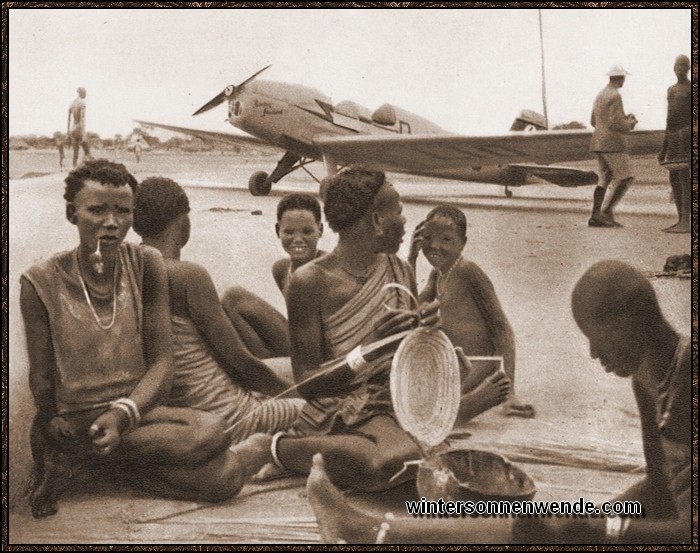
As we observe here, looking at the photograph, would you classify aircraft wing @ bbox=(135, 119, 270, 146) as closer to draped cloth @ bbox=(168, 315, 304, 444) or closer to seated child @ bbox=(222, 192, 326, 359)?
seated child @ bbox=(222, 192, 326, 359)

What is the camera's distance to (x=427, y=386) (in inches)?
164

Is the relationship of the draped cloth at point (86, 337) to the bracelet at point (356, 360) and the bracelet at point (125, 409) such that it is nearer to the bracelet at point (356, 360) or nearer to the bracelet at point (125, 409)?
the bracelet at point (125, 409)

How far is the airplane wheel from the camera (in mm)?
4645

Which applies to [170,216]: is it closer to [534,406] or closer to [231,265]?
[231,265]

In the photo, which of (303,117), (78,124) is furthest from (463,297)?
(78,124)

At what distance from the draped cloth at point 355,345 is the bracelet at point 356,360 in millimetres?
82

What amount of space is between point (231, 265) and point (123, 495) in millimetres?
1194

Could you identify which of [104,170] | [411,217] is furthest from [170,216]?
[411,217]

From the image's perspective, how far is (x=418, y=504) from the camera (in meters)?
4.20

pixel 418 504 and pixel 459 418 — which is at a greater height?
pixel 459 418

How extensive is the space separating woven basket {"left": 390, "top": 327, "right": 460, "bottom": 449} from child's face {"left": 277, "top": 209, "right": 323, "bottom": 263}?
0.68 metres

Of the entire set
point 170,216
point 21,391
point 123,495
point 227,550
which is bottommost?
point 227,550

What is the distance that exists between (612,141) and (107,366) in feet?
9.02

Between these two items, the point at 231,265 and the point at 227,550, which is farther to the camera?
the point at 231,265
